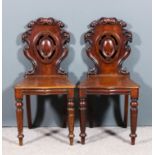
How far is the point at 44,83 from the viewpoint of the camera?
2.18 metres

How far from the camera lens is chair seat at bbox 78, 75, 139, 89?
210 centimetres

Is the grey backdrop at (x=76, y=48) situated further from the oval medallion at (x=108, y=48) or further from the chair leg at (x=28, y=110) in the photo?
the oval medallion at (x=108, y=48)

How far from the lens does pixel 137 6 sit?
241 cm

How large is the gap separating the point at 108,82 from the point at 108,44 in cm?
31

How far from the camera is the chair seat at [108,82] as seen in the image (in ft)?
6.90

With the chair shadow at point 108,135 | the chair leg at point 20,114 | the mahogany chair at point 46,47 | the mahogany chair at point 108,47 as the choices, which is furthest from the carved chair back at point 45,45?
the chair shadow at point 108,135

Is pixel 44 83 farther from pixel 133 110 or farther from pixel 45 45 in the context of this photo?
pixel 133 110

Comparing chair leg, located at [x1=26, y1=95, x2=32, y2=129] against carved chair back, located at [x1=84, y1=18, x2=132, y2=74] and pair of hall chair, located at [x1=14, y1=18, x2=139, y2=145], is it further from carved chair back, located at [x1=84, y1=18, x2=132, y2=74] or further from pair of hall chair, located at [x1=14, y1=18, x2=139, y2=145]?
carved chair back, located at [x1=84, y1=18, x2=132, y2=74]

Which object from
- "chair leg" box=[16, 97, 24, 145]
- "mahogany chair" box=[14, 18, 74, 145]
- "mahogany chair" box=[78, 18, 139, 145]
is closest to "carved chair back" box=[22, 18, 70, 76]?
"mahogany chair" box=[14, 18, 74, 145]

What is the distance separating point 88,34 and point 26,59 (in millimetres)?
479

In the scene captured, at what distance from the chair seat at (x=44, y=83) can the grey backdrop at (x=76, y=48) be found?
0.18 metres

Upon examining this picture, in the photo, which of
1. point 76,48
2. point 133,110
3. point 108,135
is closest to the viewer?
Answer: point 133,110

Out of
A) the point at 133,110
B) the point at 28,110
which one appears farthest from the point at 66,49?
the point at 133,110

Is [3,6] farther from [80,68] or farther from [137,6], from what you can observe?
[137,6]
